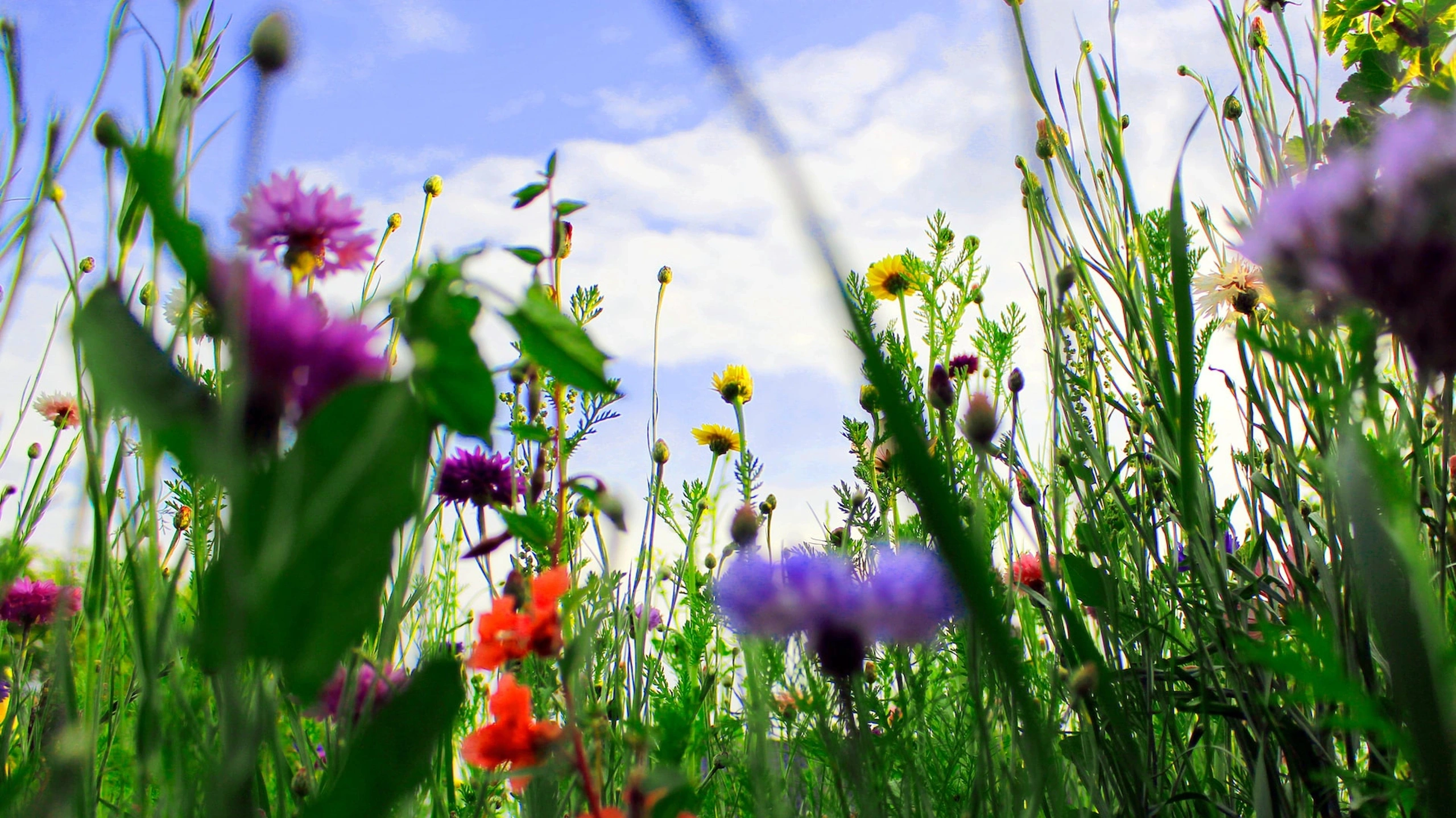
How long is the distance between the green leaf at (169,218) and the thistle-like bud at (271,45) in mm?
54

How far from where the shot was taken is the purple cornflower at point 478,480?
0.50m

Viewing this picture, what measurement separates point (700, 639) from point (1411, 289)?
0.78 m

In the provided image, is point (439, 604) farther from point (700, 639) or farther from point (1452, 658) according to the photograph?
point (1452, 658)

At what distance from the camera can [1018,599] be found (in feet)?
2.55

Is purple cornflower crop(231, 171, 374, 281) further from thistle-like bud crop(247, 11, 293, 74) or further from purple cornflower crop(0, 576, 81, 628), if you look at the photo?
purple cornflower crop(0, 576, 81, 628)

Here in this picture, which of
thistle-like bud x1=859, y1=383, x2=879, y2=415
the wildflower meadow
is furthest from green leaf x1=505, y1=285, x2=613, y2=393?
thistle-like bud x1=859, y1=383, x2=879, y2=415

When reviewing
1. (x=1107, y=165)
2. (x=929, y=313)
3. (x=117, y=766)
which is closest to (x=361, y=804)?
(x=1107, y=165)

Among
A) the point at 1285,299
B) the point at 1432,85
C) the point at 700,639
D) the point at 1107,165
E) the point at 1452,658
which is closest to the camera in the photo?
the point at 1452,658

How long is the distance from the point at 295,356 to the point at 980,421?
33 cm

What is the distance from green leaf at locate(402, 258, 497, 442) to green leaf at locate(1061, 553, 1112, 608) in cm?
40

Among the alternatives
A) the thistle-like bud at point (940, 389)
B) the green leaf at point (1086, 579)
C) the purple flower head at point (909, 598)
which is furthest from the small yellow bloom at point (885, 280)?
the purple flower head at point (909, 598)

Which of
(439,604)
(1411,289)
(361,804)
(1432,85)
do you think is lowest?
(361,804)

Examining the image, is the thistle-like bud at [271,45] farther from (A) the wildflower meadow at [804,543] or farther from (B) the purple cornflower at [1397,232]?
(B) the purple cornflower at [1397,232]

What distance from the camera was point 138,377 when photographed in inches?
9.2
